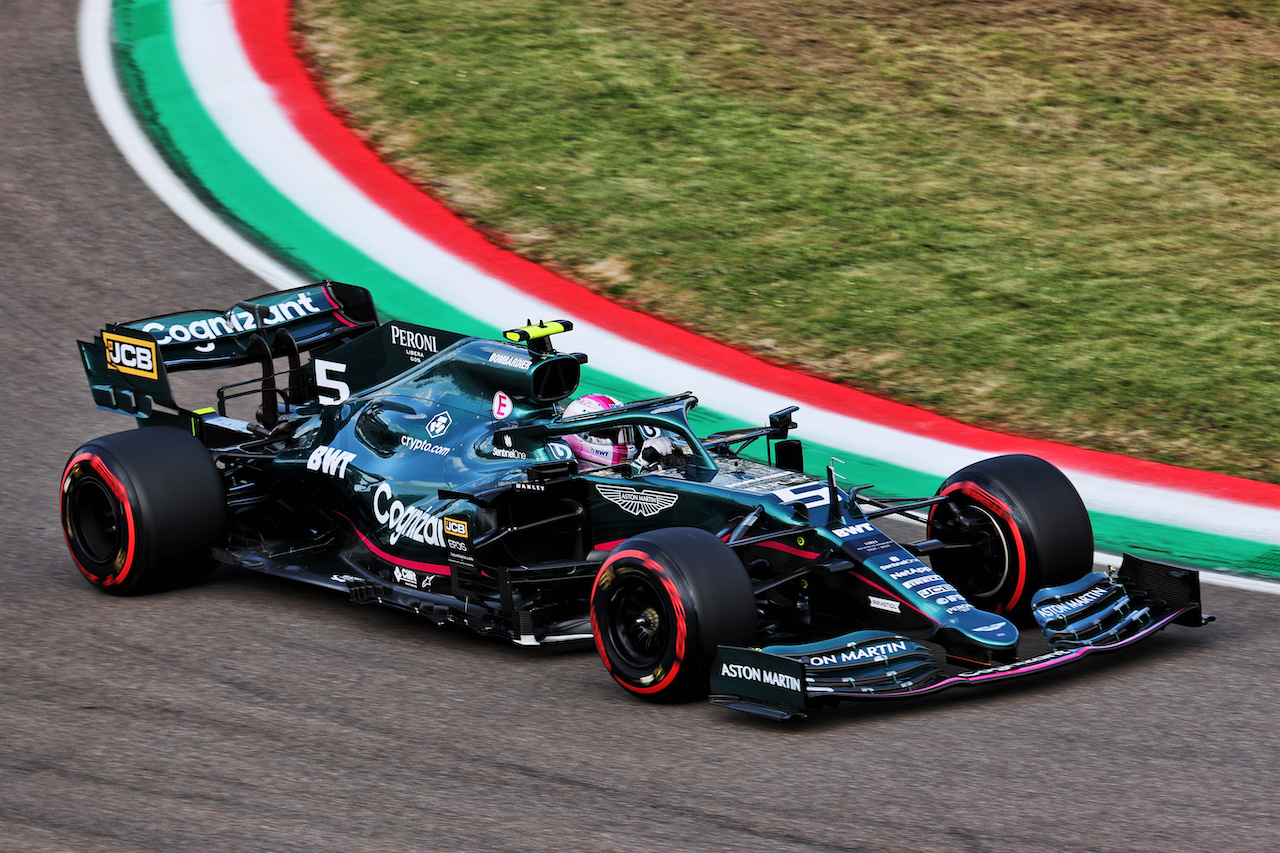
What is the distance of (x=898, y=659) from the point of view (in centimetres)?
684

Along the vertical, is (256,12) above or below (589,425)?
above

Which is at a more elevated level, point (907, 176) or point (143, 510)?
point (143, 510)

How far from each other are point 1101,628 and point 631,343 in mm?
5656

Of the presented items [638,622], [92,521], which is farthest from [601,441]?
[92,521]

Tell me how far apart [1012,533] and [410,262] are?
709 centimetres

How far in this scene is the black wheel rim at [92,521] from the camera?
8.59 metres

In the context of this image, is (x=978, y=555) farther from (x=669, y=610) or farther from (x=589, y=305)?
(x=589, y=305)

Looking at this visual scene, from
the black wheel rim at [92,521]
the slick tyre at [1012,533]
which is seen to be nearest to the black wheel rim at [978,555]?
the slick tyre at [1012,533]

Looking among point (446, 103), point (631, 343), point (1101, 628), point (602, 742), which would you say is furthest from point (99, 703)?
point (446, 103)

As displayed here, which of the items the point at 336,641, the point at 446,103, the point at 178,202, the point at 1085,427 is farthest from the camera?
the point at 446,103

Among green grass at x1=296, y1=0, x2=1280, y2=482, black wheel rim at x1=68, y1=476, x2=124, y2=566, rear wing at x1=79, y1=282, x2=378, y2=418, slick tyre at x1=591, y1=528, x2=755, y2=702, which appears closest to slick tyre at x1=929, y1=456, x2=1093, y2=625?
slick tyre at x1=591, y1=528, x2=755, y2=702

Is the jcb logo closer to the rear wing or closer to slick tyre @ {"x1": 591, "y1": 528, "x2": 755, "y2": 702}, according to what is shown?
the rear wing

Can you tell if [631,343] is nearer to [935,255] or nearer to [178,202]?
[935,255]

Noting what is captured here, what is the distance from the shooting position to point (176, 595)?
8633 millimetres
